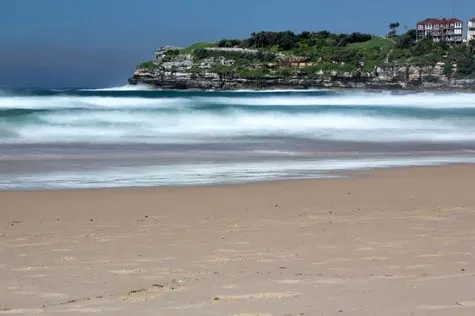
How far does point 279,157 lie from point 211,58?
8635 centimetres

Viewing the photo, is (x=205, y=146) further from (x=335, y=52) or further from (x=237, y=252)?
(x=335, y=52)

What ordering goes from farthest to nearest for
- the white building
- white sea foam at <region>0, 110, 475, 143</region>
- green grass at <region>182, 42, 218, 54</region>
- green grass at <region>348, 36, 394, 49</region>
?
the white building
green grass at <region>182, 42, 218, 54</region>
green grass at <region>348, 36, 394, 49</region>
white sea foam at <region>0, 110, 475, 143</region>

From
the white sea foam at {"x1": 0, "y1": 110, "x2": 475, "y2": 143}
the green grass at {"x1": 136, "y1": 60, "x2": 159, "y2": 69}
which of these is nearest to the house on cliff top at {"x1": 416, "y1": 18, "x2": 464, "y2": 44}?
the green grass at {"x1": 136, "y1": 60, "x2": 159, "y2": 69}

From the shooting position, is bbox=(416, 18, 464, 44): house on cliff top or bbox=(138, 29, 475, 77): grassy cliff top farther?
bbox=(416, 18, 464, 44): house on cliff top

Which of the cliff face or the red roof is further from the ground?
the red roof

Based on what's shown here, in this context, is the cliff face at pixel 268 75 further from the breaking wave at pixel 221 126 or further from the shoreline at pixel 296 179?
the shoreline at pixel 296 179

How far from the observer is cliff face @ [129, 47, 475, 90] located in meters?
82.1

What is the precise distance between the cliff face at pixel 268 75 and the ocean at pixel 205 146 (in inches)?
2066

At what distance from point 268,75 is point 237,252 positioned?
87.5 meters

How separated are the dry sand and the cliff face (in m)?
72.7

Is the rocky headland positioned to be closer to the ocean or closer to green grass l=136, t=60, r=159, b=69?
green grass l=136, t=60, r=159, b=69

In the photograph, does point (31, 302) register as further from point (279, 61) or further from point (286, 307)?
point (279, 61)

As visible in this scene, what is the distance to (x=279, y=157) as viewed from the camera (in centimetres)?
1417

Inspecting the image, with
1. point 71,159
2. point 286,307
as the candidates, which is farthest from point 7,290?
point 71,159
